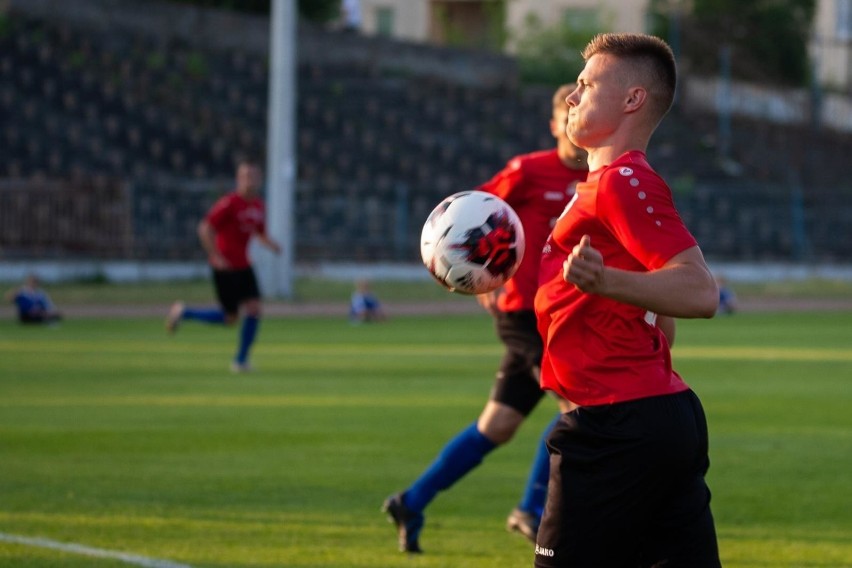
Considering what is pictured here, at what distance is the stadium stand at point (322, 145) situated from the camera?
108 feet

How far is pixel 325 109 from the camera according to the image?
41.8 m

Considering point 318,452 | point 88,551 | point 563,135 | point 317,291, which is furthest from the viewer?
point 317,291

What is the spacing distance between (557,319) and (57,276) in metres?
28.5

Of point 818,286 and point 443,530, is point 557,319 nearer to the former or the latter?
point 443,530

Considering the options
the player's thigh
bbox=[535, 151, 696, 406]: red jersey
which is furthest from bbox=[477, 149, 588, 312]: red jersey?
the player's thigh

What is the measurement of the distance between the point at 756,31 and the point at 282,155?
1231 inches

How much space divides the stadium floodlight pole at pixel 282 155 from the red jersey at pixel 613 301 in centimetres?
2518

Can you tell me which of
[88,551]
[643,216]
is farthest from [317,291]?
[643,216]

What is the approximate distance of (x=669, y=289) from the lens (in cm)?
409

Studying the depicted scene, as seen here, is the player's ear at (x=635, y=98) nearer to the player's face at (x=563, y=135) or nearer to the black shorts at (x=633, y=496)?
the black shorts at (x=633, y=496)

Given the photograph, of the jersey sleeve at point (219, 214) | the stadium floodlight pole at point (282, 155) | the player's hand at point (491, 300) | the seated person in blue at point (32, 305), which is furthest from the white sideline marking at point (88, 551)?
the stadium floodlight pole at point (282, 155)

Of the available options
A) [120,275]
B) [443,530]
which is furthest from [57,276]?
[443,530]

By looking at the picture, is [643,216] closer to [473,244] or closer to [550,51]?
[473,244]

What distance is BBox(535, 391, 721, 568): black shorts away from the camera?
4.29 metres
